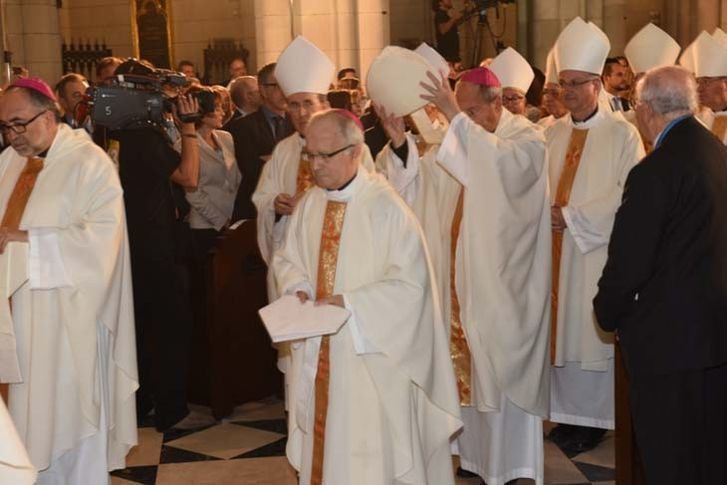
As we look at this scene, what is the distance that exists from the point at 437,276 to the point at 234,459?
161 cm

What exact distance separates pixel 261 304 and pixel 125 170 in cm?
133

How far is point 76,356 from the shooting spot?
18.4 ft

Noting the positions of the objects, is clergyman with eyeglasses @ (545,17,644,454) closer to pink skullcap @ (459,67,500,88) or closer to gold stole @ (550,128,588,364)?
gold stole @ (550,128,588,364)

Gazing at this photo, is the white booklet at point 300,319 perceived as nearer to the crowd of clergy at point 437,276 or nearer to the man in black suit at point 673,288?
the crowd of clergy at point 437,276

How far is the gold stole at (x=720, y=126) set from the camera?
314 inches

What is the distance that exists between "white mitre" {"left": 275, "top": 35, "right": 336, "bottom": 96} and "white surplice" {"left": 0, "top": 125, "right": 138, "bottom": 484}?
54.7 inches

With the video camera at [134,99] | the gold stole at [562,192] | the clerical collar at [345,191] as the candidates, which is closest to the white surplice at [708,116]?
the gold stole at [562,192]

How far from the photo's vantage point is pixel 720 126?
801cm

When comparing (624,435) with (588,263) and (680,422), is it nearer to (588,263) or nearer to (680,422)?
(680,422)

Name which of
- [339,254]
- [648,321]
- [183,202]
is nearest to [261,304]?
[183,202]

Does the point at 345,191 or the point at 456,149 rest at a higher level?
the point at 456,149

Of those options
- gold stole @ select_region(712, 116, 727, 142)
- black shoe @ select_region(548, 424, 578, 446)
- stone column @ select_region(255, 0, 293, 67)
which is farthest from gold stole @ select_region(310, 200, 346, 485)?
stone column @ select_region(255, 0, 293, 67)

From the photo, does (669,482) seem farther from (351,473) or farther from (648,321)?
(351,473)

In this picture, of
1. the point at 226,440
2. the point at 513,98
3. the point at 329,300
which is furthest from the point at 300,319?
the point at 513,98
